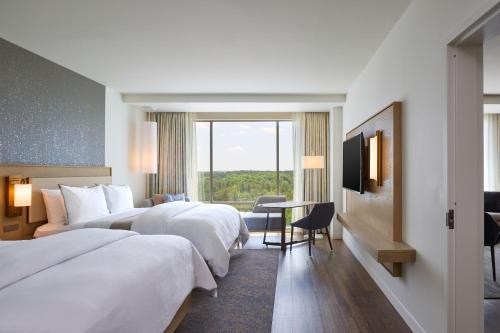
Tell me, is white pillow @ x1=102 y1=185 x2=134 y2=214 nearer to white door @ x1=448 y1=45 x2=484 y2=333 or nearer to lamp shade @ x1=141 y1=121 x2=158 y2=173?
lamp shade @ x1=141 y1=121 x2=158 y2=173

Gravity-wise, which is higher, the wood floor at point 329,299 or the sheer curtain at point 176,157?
the sheer curtain at point 176,157

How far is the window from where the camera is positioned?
682 centimetres

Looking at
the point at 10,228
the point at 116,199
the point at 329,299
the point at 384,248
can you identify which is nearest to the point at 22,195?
the point at 10,228

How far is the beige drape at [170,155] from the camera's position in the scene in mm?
6637

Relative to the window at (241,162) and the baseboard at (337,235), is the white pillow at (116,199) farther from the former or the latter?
the baseboard at (337,235)

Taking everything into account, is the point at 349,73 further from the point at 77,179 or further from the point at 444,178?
the point at 77,179

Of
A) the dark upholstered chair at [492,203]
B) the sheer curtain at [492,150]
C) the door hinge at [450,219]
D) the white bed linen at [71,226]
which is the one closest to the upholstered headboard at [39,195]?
the white bed linen at [71,226]

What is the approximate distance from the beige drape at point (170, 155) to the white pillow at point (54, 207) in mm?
2944

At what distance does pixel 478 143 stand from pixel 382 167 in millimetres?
1309

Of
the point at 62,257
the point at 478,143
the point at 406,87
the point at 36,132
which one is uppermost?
the point at 406,87

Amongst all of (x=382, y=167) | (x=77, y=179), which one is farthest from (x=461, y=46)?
(x=77, y=179)

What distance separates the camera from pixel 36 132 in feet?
11.9

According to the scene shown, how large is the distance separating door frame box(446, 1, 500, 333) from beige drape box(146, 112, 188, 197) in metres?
5.37

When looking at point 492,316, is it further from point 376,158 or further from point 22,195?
point 22,195
